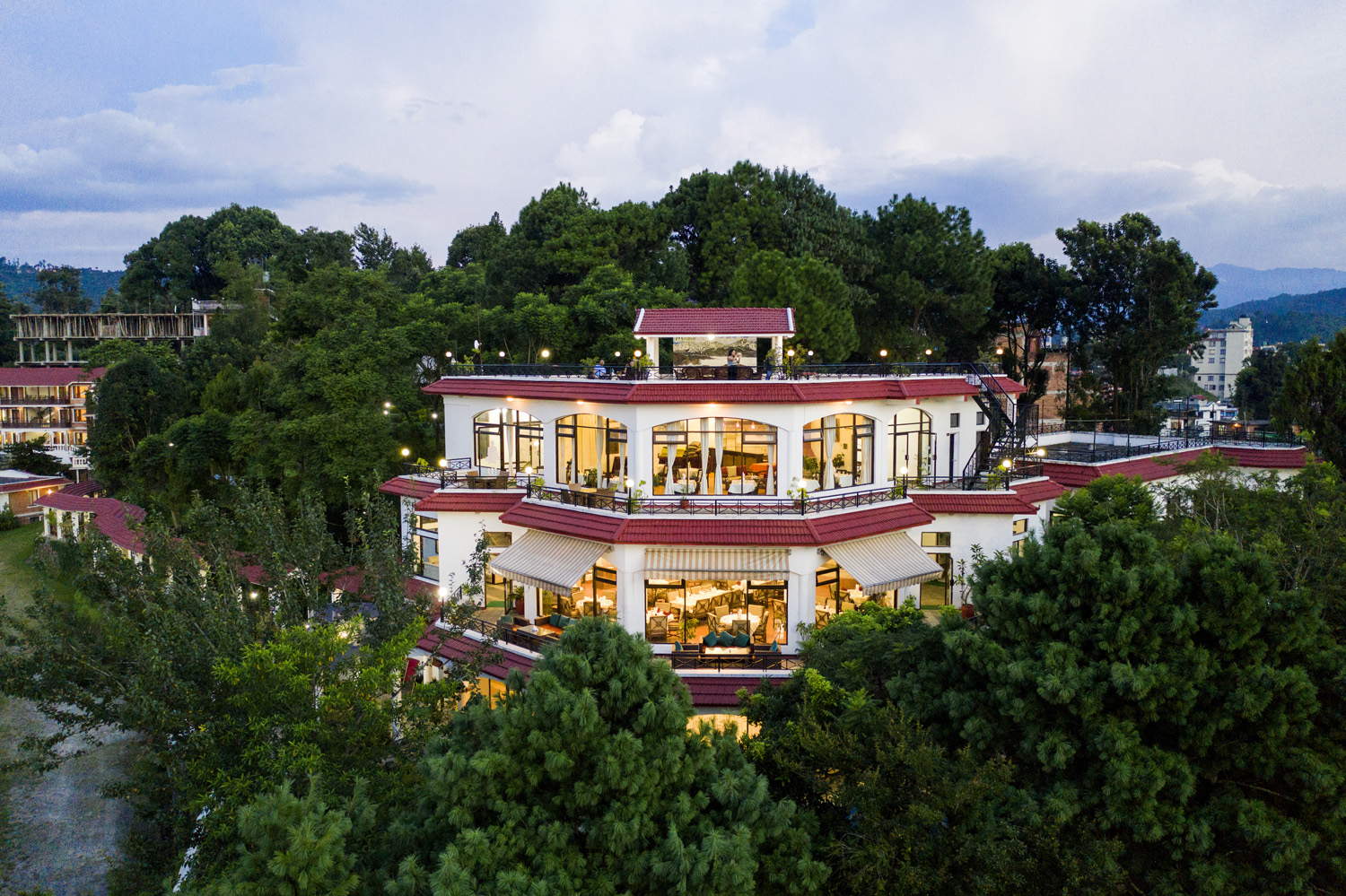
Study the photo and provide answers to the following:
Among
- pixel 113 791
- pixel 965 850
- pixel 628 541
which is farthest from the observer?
pixel 628 541

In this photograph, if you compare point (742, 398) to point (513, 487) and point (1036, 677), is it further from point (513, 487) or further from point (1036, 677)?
point (1036, 677)

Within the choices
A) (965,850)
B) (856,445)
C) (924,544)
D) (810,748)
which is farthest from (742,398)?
(965,850)

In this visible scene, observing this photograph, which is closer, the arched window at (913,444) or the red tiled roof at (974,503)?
the red tiled roof at (974,503)

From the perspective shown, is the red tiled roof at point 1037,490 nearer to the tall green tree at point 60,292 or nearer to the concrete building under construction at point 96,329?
the concrete building under construction at point 96,329

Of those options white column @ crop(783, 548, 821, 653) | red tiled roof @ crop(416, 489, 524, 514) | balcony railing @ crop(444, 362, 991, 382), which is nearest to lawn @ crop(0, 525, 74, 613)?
red tiled roof @ crop(416, 489, 524, 514)

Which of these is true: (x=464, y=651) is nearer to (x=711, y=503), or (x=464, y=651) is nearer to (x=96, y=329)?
(x=711, y=503)

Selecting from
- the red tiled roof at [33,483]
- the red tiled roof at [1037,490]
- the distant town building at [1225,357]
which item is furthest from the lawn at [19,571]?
the distant town building at [1225,357]

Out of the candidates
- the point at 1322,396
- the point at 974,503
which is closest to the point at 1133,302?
the point at 1322,396

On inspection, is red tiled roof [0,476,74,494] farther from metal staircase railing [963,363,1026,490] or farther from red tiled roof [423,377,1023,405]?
metal staircase railing [963,363,1026,490]
